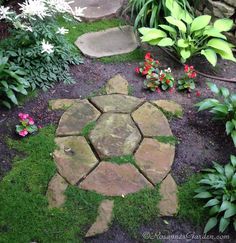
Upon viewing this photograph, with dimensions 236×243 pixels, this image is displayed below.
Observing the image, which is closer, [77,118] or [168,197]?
[168,197]

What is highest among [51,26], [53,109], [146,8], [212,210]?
[51,26]

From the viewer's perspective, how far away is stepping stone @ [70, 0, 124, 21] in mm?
4289

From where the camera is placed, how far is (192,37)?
12.4 feet

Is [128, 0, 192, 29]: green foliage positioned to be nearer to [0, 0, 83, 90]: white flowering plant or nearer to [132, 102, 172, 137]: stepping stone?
[0, 0, 83, 90]: white flowering plant

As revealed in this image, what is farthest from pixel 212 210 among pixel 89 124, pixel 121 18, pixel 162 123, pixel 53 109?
pixel 121 18

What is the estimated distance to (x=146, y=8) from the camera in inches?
160

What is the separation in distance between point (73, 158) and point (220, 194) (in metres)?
1.13

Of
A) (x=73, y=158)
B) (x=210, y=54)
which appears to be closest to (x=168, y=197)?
(x=73, y=158)

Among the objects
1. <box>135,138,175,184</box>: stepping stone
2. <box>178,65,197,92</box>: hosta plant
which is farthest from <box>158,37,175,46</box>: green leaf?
<box>135,138,175,184</box>: stepping stone

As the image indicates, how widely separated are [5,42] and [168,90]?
164 cm

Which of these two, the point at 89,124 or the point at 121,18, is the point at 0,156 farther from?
the point at 121,18

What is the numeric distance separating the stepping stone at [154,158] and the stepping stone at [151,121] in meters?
0.10

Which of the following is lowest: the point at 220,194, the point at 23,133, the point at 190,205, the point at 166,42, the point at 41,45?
the point at 190,205

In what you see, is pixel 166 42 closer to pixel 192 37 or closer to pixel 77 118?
pixel 192 37
